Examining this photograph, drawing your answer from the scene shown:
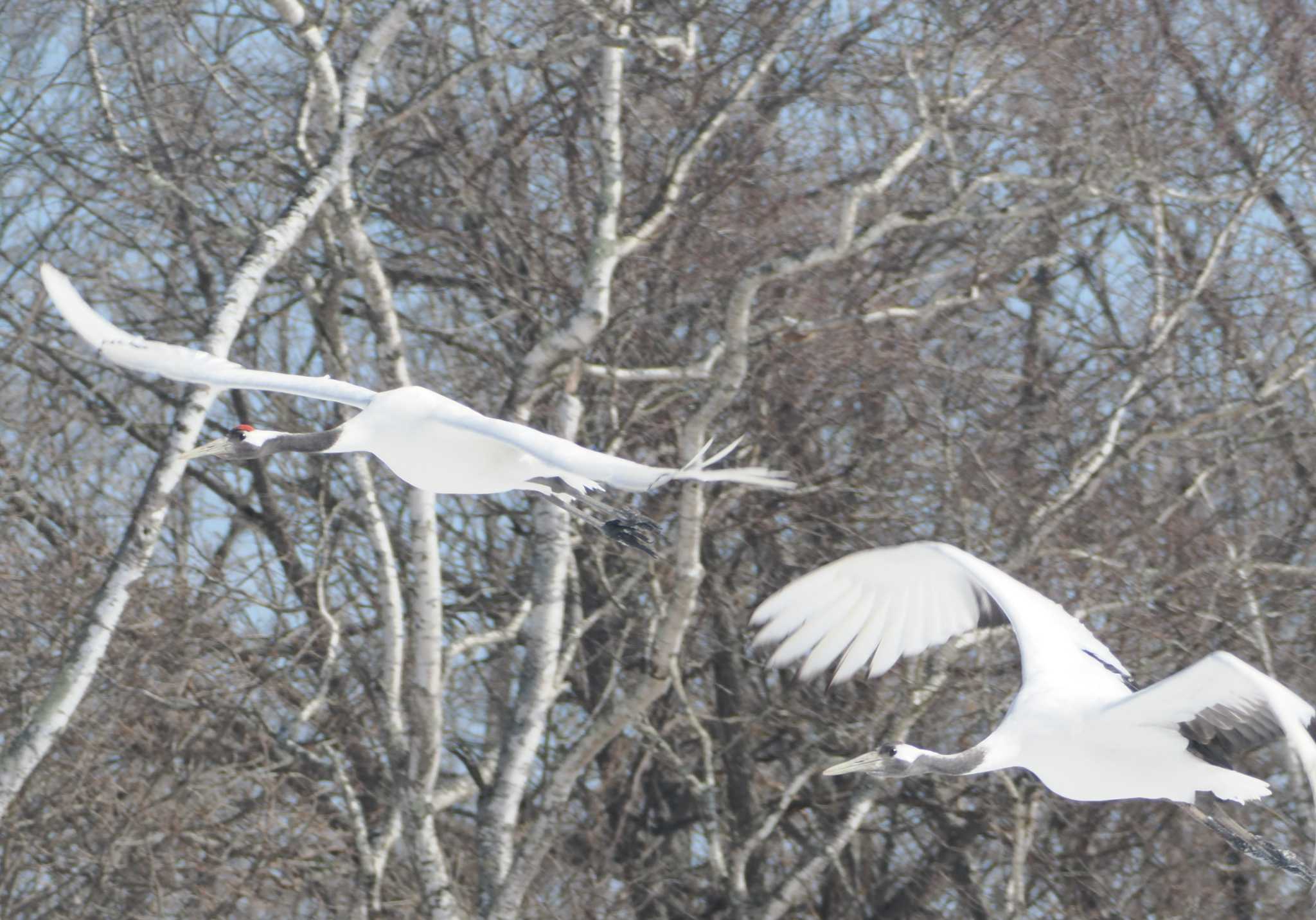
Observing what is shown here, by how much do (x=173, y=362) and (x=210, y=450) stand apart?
86cm

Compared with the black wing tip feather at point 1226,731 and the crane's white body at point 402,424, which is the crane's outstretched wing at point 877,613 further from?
the crane's white body at point 402,424

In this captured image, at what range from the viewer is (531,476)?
9.66 metres

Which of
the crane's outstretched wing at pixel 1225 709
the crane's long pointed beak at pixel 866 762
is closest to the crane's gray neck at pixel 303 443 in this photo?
the crane's long pointed beak at pixel 866 762

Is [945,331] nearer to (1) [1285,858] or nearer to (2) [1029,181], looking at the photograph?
(2) [1029,181]

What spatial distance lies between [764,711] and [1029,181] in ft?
10.4

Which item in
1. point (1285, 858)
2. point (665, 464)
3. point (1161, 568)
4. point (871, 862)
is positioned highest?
point (665, 464)

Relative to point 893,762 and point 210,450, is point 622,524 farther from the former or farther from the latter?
point 210,450

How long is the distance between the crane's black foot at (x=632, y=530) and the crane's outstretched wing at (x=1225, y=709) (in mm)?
1820

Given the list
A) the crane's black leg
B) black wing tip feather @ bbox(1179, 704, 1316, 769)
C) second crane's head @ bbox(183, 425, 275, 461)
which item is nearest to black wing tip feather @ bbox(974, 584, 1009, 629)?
black wing tip feather @ bbox(1179, 704, 1316, 769)

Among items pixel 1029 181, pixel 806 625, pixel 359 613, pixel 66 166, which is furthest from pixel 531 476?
pixel 66 166

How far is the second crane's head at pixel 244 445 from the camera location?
10648 mm

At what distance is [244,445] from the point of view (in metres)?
10.8

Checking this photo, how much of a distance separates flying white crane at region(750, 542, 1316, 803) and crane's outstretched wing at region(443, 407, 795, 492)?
4.27 feet

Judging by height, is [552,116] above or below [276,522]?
above
